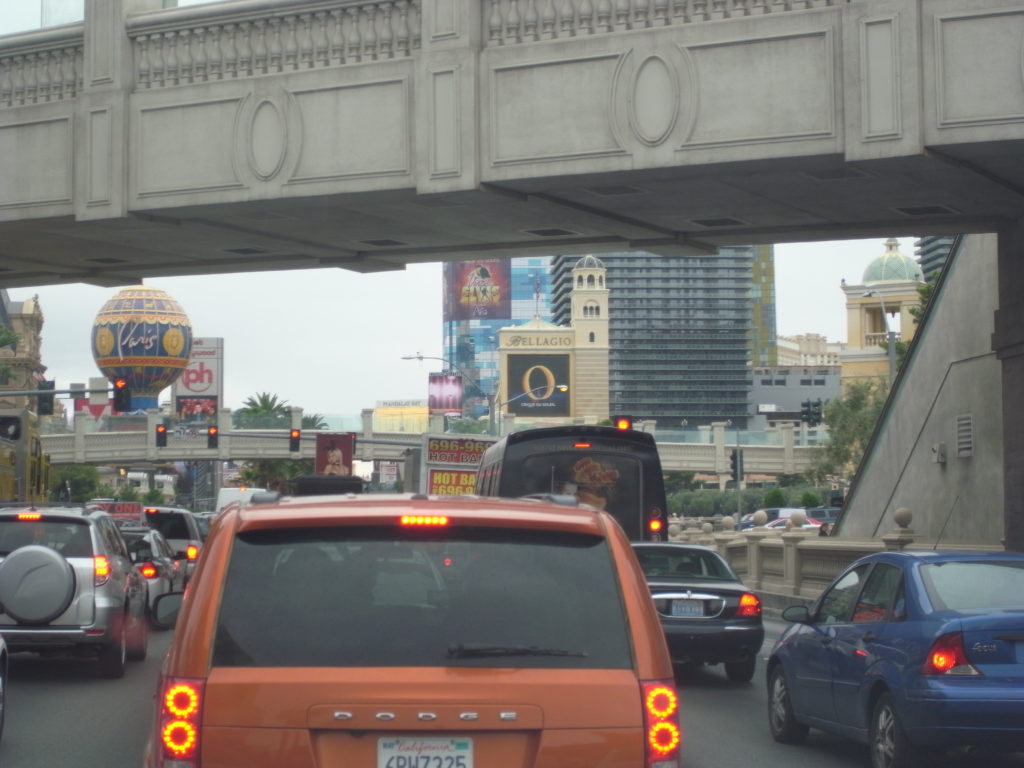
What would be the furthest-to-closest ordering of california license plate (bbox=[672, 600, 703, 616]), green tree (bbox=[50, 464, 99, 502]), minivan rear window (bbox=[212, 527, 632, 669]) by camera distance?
green tree (bbox=[50, 464, 99, 502])
california license plate (bbox=[672, 600, 703, 616])
minivan rear window (bbox=[212, 527, 632, 669])

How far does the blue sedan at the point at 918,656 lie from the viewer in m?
8.47

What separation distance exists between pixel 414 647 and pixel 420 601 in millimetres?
250

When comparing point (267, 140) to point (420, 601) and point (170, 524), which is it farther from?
point (420, 601)

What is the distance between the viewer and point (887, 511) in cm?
3138

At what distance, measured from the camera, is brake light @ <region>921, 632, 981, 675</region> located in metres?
8.55

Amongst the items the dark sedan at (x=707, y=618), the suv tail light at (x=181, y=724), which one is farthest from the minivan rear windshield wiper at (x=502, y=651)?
the dark sedan at (x=707, y=618)

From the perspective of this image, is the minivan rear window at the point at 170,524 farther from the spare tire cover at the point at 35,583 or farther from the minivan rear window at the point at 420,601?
the minivan rear window at the point at 420,601

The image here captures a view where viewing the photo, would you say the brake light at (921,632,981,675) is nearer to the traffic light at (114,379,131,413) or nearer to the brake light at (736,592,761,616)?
the brake light at (736,592,761,616)

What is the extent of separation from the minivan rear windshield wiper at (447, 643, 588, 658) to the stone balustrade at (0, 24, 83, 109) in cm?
2116

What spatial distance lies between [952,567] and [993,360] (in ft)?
55.4

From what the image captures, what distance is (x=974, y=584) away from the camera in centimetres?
923

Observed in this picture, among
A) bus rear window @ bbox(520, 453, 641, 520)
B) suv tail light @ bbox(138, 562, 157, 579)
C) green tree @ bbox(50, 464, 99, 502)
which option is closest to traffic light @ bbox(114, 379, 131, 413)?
bus rear window @ bbox(520, 453, 641, 520)

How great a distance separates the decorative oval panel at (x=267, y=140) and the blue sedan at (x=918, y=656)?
13.3 metres

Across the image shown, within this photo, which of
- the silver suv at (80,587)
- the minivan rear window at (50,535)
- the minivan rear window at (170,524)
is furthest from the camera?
the minivan rear window at (170,524)
